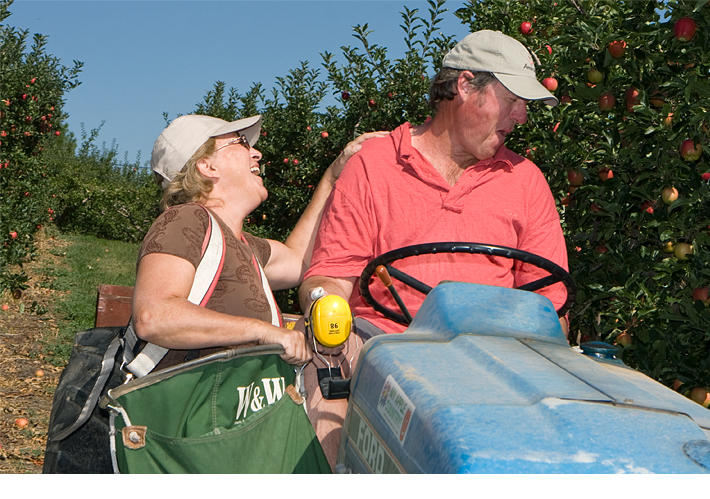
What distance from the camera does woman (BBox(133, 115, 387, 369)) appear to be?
1902 mm

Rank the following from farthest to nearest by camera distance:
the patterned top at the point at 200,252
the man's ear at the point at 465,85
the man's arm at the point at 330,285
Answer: the man's ear at the point at 465,85
the man's arm at the point at 330,285
the patterned top at the point at 200,252

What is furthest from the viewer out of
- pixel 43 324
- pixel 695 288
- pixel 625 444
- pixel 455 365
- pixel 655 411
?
pixel 43 324

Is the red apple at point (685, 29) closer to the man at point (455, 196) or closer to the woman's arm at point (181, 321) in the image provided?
the man at point (455, 196)

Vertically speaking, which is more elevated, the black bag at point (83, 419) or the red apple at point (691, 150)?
the red apple at point (691, 150)

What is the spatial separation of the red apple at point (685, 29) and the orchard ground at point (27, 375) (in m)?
3.95

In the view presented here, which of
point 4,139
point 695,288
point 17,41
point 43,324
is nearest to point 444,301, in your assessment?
point 695,288

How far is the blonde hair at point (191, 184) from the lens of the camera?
2406 mm

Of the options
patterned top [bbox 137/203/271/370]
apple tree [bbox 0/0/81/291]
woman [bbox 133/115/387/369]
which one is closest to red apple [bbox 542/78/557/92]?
woman [bbox 133/115/387/369]

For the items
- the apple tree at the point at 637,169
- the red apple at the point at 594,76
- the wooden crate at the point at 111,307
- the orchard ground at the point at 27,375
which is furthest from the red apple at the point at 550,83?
the orchard ground at the point at 27,375

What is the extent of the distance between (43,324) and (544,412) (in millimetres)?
7159

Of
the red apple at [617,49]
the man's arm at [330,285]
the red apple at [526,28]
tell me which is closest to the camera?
the man's arm at [330,285]

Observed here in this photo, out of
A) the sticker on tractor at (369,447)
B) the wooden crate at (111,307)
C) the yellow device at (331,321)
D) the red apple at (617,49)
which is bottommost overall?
the wooden crate at (111,307)
